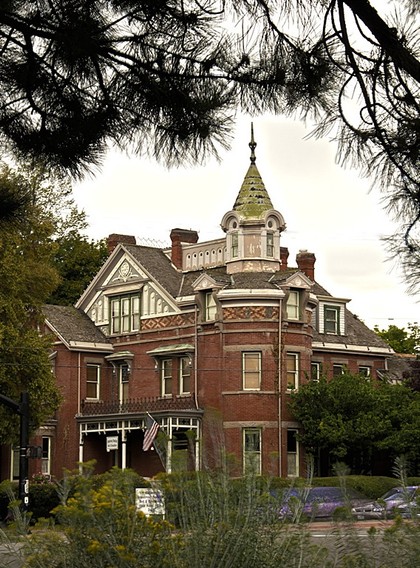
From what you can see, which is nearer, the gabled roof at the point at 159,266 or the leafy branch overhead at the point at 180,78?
the leafy branch overhead at the point at 180,78

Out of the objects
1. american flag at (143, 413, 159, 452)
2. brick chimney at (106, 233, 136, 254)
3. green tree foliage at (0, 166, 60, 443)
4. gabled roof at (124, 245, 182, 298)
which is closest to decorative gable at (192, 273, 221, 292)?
gabled roof at (124, 245, 182, 298)

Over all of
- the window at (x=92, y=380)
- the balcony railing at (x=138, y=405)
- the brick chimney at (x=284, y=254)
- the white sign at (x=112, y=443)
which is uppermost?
the brick chimney at (x=284, y=254)

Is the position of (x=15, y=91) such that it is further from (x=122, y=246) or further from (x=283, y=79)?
(x=122, y=246)

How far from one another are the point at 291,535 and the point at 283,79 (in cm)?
329

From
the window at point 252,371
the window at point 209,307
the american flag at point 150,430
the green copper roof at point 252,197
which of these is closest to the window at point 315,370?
the window at point 252,371

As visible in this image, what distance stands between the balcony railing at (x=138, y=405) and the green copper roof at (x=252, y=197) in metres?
7.61

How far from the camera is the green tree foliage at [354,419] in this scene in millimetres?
44875

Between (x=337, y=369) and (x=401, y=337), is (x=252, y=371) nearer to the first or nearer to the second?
(x=337, y=369)

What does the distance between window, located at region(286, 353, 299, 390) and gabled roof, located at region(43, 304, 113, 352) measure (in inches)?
337

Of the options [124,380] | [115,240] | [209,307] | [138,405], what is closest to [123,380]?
[124,380]

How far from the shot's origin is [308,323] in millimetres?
47531

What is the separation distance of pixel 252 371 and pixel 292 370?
1824 millimetres

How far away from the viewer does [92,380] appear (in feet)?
168

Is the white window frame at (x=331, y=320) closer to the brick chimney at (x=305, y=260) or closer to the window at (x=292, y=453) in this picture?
the brick chimney at (x=305, y=260)
